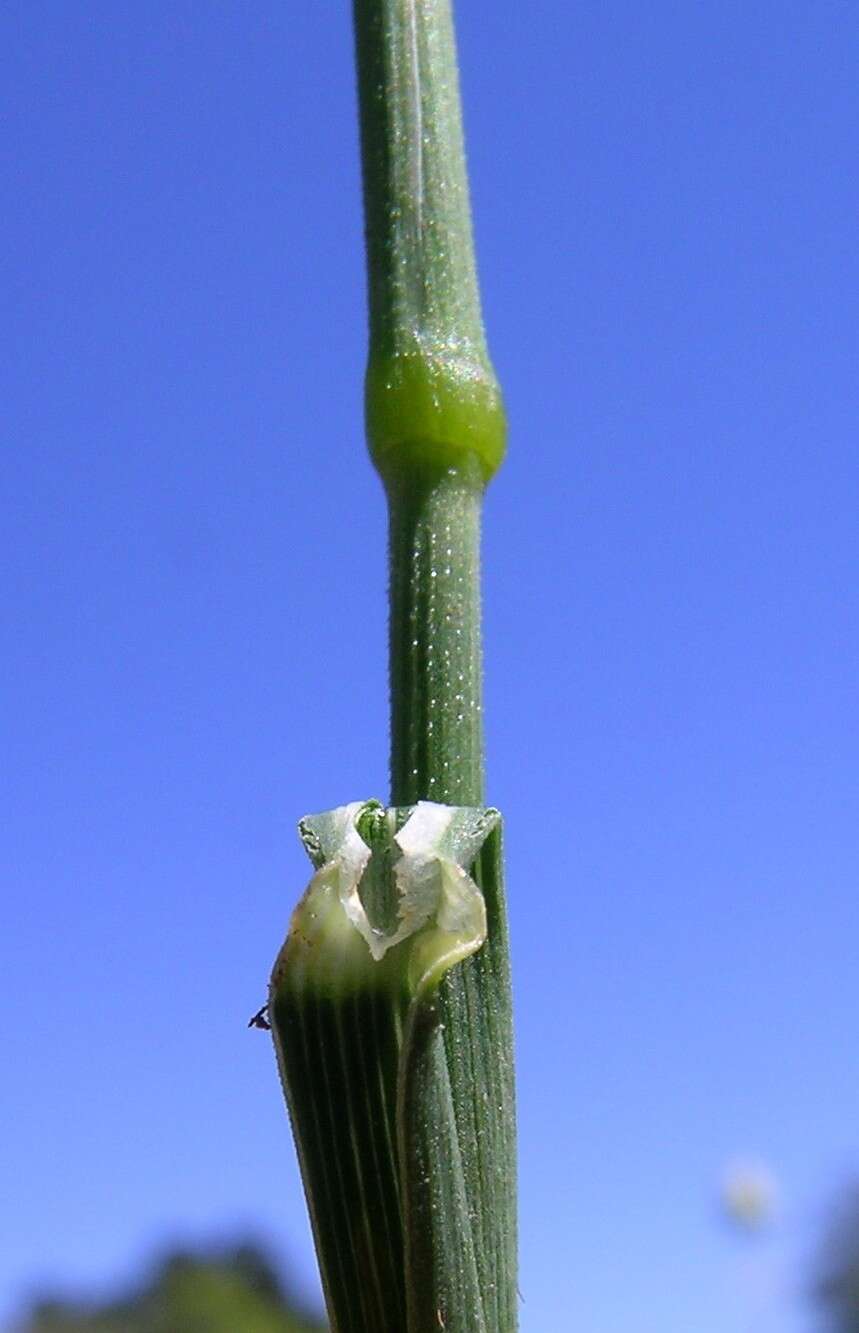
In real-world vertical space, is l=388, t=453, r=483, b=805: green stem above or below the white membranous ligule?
above

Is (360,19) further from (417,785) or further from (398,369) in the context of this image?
(417,785)

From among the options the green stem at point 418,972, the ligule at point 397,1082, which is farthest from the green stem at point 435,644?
the ligule at point 397,1082

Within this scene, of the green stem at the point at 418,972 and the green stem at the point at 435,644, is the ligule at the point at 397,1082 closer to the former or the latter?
the green stem at the point at 418,972

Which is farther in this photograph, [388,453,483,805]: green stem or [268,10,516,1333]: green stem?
[388,453,483,805]: green stem

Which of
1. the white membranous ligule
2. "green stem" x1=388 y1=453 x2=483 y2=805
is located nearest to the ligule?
the white membranous ligule

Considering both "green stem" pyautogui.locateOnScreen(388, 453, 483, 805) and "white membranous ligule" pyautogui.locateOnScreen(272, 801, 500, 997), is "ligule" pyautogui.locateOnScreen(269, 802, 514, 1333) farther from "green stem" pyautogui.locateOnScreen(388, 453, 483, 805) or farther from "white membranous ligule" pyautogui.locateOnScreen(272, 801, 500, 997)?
"green stem" pyautogui.locateOnScreen(388, 453, 483, 805)

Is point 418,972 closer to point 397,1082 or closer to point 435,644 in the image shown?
point 397,1082

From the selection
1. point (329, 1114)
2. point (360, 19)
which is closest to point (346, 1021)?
point (329, 1114)

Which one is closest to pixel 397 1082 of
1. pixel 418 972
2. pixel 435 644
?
pixel 418 972
